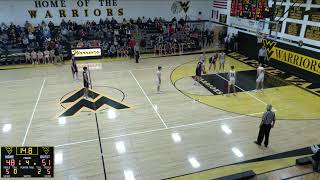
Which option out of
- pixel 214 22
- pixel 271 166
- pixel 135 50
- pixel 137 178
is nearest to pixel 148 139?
pixel 137 178

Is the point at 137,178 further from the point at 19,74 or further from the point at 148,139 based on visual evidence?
the point at 19,74

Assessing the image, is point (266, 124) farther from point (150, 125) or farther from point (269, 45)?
point (269, 45)

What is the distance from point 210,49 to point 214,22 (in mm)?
5341

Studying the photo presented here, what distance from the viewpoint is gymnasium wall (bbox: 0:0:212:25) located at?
24.5 m

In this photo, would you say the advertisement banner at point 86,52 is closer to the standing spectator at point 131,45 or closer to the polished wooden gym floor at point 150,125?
the standing spectator at point 131,45

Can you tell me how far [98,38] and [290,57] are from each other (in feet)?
47.2

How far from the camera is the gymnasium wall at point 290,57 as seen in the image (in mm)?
16141

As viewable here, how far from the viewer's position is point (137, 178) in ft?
27.3

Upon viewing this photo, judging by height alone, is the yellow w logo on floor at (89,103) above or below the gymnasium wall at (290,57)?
below

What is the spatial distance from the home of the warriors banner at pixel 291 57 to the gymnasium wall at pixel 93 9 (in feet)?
35.2
